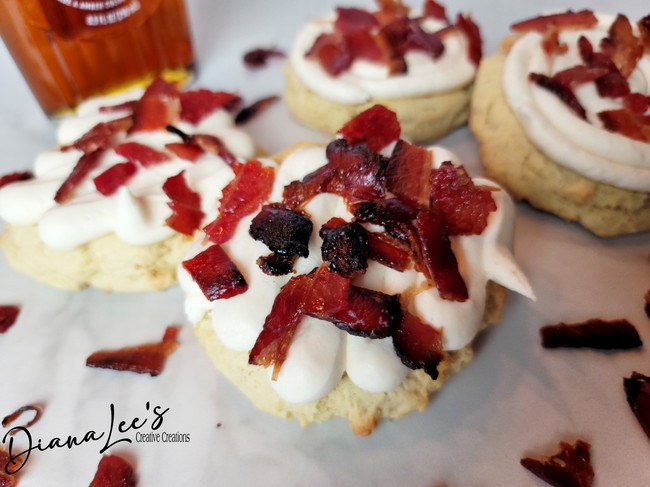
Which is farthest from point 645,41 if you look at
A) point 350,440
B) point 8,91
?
point 8,91

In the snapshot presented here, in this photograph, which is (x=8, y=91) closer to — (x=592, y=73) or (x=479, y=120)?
(x=479, y=120)

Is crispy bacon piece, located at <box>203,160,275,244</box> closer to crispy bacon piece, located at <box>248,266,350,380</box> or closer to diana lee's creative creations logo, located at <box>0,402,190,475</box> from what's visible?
crispy bacon piece, located at <box>248,266,350,380</box>

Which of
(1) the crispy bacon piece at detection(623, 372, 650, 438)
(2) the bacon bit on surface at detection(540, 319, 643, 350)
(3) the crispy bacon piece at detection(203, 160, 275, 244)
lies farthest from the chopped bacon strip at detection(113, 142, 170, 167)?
(1) the crispy bacon piece at detection(623, 372, 650, 438)

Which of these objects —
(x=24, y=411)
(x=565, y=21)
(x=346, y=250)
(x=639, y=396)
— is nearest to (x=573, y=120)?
(x=565, y=21)

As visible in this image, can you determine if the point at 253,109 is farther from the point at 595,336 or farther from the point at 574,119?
the point at 595,336

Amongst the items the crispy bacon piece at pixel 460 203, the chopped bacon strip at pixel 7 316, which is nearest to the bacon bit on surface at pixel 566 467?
the crispy bacon piece at pixel 460 203
